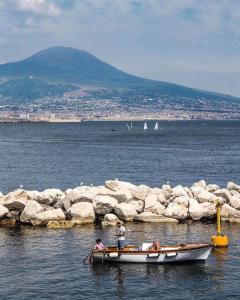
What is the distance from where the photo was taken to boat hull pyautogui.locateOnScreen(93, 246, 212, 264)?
36.8 m

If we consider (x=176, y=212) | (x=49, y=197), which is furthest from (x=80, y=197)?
(x=176, y=212)

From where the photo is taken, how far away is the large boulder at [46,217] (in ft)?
154

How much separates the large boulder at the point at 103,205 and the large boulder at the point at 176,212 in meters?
4.59

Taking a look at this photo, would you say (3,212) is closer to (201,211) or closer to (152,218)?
(152,218)

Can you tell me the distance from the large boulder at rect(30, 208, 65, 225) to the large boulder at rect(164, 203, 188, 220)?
28.9ft

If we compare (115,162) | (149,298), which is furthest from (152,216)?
(115,162)

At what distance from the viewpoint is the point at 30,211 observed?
47438 millimetres

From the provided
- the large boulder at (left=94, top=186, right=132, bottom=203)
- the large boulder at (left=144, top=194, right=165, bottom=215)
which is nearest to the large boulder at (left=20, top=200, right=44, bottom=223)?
the large boulder at (left=94, top=186, right=132, bottom=203)

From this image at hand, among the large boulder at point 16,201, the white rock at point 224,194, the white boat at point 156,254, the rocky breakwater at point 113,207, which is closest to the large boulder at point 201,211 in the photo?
the rocky breakwater at point 113,207

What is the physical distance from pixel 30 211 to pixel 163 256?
1482cm

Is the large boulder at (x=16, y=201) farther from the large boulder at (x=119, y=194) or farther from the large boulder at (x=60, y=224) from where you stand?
the large boulder at (x=119, y=194)

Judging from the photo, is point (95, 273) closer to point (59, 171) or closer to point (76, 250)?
point (76, 250)

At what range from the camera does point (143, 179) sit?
81.1 metres

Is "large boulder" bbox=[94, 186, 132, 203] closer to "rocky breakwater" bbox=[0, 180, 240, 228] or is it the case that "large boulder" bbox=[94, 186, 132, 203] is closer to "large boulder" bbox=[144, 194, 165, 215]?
"rocky breakwater" bbox=[0, 180, 240, 228]
